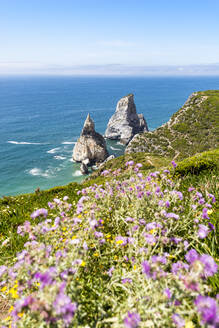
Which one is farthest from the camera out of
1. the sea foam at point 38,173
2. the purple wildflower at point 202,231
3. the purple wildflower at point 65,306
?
the sea foam at point 38,173

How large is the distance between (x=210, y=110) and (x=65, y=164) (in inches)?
2116

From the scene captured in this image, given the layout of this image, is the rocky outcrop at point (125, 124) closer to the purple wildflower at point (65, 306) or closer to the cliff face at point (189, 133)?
the cliff face at point (189, 133)

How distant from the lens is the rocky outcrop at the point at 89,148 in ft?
224

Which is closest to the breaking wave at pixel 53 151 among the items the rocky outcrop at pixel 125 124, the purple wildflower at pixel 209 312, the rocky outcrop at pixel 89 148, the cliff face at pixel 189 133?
the rocky outcrop at pixel 89 148

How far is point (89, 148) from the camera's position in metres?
69.9

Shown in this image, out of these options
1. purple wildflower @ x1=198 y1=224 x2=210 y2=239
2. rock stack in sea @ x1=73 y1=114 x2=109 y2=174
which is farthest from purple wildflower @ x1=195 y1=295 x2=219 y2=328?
rock stack in sea @ x1=73 y1=114 x2=109 y2=174

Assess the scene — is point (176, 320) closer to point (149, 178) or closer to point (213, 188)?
point (149, 178)

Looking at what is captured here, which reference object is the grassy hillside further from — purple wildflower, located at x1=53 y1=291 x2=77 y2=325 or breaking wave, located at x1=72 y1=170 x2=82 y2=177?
breaking wave, located at x1=72 y1=170 x2=82 y2=177

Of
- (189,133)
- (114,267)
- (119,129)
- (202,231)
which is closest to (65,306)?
(202,231)

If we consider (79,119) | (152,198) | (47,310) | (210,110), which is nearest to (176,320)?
(47,310)

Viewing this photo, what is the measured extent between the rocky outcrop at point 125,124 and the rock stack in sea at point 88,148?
2695 cm

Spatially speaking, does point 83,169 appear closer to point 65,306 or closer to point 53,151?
point 53,151

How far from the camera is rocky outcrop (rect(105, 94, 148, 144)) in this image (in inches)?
3939

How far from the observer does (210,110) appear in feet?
233
